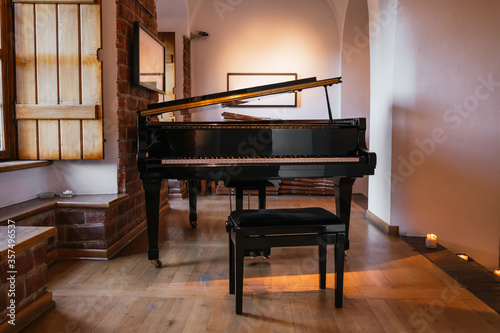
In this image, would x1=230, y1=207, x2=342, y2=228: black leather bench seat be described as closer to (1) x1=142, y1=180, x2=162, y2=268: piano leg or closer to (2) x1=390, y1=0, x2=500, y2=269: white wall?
(1) x1=142, y1=180, x2=162, y2=268: piano leg

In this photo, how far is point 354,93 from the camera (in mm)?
7172

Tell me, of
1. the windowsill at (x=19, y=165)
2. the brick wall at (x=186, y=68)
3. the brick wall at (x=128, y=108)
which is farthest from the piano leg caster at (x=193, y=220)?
the brick wall at (x=186, y=68)

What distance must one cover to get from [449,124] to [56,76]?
12.1ft

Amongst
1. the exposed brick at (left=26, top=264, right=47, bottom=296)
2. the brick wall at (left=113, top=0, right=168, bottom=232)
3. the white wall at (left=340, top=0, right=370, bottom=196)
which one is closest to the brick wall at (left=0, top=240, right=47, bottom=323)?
the exposed brick at (left=26, top=264, right=47, bottom=296)

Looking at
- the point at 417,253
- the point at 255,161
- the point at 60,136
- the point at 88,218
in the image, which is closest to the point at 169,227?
the point at 88,218

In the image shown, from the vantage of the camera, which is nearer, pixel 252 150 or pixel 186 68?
pixel 252 150

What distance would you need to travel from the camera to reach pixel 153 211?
9.86ft

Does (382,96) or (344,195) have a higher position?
(382,96)

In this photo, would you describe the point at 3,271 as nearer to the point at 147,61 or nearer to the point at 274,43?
the point at 147,61

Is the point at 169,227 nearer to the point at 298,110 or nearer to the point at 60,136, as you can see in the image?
the point at 60,136

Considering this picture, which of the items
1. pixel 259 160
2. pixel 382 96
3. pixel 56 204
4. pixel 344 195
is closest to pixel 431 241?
pixel 344 195

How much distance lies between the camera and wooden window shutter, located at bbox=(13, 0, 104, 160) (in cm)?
321

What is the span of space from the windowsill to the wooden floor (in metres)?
0.83

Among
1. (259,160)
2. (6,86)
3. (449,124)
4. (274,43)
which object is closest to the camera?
(259,160)
